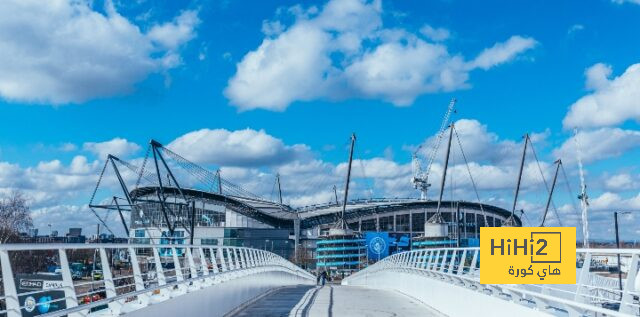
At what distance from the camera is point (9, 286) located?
6594 millimetres

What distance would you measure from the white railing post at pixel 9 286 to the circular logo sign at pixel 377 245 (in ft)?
444

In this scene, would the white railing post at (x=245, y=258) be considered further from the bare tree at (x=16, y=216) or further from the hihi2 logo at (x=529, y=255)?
the bare tree at (x=16, y=216)

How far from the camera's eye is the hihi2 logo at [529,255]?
995 cm

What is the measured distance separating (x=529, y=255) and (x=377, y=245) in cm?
13521

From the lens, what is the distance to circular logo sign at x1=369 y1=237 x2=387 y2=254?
14262 cm

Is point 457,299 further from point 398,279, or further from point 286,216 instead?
point 286,216

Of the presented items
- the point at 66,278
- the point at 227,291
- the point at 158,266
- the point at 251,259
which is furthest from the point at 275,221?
the point at 66,278

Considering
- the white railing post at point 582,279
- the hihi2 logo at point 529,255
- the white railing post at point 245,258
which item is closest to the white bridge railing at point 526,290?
the white railing post at point 582,279

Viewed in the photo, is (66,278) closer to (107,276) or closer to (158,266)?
(107,276)

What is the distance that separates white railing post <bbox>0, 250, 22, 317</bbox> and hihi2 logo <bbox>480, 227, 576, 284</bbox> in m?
7.05

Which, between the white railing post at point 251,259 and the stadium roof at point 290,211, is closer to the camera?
the white railing post at point 251,259

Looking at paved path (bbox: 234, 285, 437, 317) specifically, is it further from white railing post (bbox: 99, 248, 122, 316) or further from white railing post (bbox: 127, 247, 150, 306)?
white railing post (bbox: 99, 248, 122, 316)

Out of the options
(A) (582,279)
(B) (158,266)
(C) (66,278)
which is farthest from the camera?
(B) (158,266)

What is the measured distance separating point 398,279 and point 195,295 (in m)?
21.1
